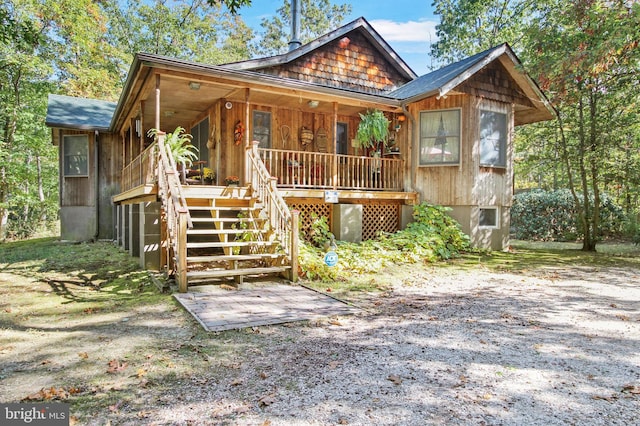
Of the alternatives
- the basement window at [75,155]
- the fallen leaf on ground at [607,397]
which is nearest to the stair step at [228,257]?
the fallen leaf on ground at [607,397]

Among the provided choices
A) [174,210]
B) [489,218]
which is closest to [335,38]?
[489,218]

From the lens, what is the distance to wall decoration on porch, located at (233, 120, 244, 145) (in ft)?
33.0

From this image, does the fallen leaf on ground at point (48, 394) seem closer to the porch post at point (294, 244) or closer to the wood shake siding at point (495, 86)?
the porch post at point (294, 244)

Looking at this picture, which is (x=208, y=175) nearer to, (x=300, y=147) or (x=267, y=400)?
(x=300, y=147)

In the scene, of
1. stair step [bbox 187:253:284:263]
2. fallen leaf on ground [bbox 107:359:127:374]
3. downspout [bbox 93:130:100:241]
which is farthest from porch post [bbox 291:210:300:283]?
downspout [bbox 93:130:100:241]

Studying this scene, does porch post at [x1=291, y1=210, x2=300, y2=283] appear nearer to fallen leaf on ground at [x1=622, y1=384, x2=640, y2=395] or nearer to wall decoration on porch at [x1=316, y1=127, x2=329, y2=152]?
fallen leaf on ground at [x1=622, y1=384, x2=640, y2=395]

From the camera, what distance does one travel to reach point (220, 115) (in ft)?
34.2

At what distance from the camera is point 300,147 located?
1155 cm

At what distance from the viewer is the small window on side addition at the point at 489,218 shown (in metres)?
11.2

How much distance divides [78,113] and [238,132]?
8038mm

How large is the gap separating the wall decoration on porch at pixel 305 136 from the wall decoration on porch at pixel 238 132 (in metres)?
1.83

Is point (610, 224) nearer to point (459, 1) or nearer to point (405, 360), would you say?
point (405, 360)

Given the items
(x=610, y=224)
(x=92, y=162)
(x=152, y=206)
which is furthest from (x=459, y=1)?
(x=152, y=206)

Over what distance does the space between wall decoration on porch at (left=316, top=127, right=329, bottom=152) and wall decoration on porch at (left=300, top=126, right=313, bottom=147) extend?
0.93 feet
